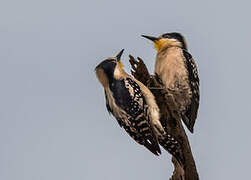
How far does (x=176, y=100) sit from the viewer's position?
11.0 m

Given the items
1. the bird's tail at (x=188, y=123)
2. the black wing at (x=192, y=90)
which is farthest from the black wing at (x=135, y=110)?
the black wing at (x=192, y=90)

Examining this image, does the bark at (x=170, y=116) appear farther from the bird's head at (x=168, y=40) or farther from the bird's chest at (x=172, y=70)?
the bird's head at (x=168, y=40)

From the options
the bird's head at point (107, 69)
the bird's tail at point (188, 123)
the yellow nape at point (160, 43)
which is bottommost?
the bird's tail at point (188, 123)

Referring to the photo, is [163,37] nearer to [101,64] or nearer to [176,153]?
[101,64]

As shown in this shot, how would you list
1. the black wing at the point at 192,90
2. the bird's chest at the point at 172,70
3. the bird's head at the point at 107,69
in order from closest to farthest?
the bird's head at the point at 107,69 < the bird's chest at the point at 172,70 < the black wing at the point at 192,90

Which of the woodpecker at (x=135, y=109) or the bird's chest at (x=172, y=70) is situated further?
the bird's chest at (x=172, y=70)

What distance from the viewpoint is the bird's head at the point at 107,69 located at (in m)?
10.3

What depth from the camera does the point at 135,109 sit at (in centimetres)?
985

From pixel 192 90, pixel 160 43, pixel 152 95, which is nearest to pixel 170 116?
pixel 152 95

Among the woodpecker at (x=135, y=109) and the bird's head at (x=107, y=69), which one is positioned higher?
the bird's head at (x=107, y=69)

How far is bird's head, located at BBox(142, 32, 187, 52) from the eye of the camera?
38.3 feet

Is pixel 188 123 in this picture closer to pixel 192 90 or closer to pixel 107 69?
pixel 192 90

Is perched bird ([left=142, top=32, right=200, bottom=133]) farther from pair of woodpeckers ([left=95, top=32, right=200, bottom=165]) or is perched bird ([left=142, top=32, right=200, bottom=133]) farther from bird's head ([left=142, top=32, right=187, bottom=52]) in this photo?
bird's head ([left=142, top=32, right=187, bottom=52])

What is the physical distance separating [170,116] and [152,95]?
1.92 ft
